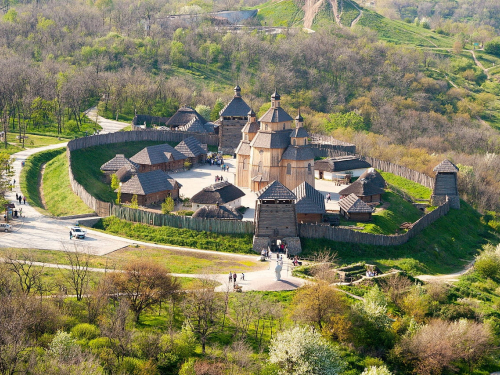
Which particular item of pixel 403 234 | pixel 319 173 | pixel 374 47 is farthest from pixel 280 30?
pixel 403 234

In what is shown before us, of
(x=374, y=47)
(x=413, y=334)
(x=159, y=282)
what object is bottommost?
(x=413, y=334)

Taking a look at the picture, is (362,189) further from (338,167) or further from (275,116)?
(275,116)

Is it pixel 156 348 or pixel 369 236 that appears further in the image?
pixel 369 236

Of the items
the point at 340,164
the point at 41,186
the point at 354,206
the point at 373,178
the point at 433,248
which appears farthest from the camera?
the point at 340,164

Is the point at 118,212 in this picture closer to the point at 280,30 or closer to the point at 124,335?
the point at 124,335

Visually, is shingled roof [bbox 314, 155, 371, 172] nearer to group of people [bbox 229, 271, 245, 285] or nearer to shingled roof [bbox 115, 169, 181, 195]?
shingled roof [bbox 115, 169, 181, 195]

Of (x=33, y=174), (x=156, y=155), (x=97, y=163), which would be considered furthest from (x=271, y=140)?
(x=33, y=174)
